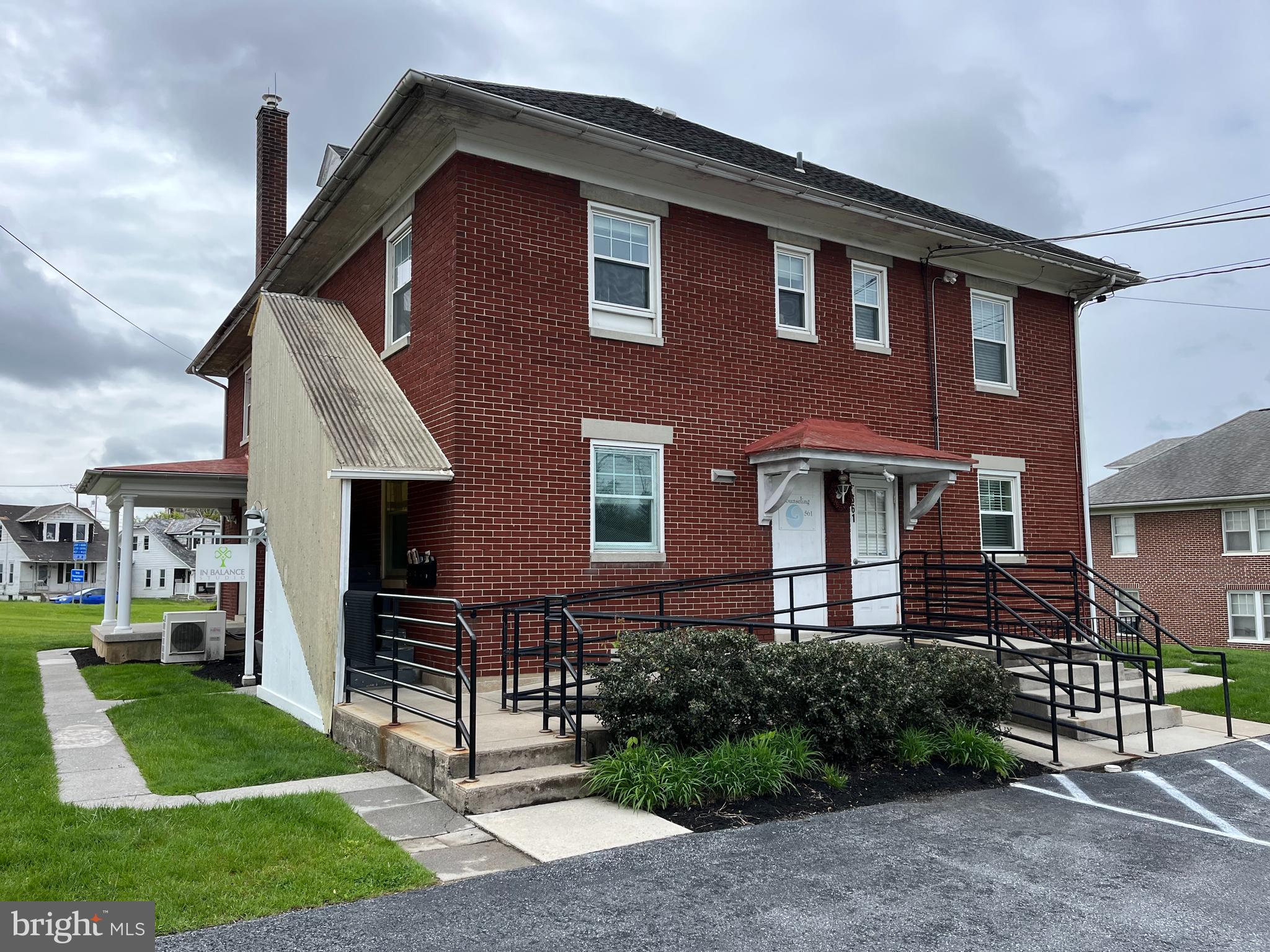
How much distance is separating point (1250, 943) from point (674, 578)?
7.39 meters

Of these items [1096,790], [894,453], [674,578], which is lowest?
[1096,790]

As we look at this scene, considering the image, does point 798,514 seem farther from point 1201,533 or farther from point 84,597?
point 84,597

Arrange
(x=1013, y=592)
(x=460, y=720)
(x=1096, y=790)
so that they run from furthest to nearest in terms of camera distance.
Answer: (x=1013, y=592) → (x=1096, y=790) → (x=460, y=720)

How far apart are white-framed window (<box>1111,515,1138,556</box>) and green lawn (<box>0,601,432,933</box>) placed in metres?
30.7

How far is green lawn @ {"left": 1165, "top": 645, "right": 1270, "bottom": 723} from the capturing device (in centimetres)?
1156

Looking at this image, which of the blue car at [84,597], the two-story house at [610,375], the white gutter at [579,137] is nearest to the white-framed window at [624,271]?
the two-story house at [610,375]

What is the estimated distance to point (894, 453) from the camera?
1203 centimetres

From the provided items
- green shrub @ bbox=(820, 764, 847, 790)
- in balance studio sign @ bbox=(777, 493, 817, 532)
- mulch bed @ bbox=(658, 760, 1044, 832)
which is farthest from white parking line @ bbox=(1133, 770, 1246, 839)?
in balance studio sign @ bbox=(777, 493, 817, 532)

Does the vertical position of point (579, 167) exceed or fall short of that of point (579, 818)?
it exceeds it

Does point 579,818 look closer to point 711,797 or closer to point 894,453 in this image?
point 711,797

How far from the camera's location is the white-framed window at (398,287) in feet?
39.4

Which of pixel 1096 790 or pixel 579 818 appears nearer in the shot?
pixel 579 818

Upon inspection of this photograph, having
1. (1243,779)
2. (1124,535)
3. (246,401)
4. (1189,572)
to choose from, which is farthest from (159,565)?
(1243,779)

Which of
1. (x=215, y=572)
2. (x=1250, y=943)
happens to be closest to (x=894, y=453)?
(x=1250, y=943)
